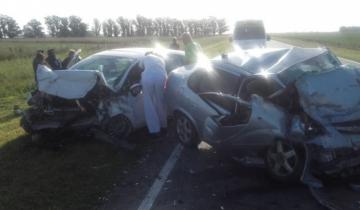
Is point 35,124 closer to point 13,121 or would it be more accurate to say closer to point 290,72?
point 13,121

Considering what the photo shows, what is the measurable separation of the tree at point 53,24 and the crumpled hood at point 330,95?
119 metres

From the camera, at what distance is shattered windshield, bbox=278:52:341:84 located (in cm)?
639

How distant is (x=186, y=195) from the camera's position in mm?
5758

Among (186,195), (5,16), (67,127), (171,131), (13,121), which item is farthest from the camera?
(5,16)

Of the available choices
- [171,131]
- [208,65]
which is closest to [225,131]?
[208,65]

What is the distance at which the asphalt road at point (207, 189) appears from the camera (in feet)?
17.5

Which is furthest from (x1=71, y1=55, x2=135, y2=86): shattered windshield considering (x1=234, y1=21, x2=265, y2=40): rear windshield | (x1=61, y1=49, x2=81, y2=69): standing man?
(x1=234, y1=21, x2=265, y2=40): rear windshield

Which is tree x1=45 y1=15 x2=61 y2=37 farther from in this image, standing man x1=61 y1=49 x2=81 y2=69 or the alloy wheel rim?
the alloy wheel rim

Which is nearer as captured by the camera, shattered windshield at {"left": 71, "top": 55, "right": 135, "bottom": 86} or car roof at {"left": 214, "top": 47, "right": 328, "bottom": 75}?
car roof at {"left": 214, "top": 47, "right": 328, "bottom": 75}

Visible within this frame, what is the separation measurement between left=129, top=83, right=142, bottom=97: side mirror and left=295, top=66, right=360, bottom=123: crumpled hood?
3.64m

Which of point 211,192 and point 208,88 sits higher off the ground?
point 208,88

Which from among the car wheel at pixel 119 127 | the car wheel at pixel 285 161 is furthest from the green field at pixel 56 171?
the car wheel at pixel 285 161

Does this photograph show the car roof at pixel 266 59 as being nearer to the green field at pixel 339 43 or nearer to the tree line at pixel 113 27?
the green field at pixel 339 43

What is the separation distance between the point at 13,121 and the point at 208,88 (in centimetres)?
601
